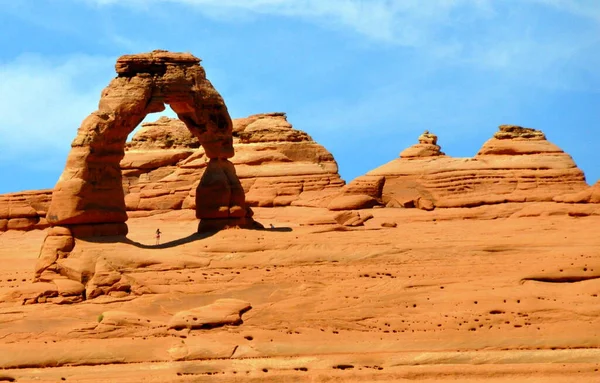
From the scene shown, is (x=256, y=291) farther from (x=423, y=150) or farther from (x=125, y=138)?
(x=423, y=150)

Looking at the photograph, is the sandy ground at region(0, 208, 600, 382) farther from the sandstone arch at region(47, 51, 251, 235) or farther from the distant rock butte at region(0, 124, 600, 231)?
the distant rock butte at region(0, 124, 600, 231)

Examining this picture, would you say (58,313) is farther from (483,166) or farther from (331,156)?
(331,156)

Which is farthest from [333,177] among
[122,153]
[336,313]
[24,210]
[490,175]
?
[336,313]

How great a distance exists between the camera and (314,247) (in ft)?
87.4

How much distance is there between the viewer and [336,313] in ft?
80.3

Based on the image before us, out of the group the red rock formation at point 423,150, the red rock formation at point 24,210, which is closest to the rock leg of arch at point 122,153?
the red rock formation at point 24,210

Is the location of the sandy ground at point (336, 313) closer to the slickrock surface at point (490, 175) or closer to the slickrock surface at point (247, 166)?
the slickrock surface at point (490, 175)

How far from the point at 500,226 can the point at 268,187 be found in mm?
19522

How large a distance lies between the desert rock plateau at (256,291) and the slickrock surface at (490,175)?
10.4 metres

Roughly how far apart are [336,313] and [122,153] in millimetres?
7307

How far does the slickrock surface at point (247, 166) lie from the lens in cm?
4750

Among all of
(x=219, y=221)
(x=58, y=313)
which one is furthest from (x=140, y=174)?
(x=58, y=313)

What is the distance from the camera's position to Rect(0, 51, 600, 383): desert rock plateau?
910 inches

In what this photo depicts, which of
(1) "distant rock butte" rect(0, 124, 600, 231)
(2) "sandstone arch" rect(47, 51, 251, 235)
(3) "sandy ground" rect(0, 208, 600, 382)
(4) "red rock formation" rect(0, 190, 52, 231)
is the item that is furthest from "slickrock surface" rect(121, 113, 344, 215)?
(3) "sandy ground" rect(0, 208, 600, 382)
